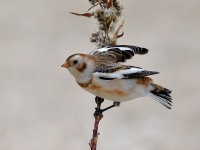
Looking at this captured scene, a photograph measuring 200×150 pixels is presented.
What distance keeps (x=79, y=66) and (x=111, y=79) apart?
0.24 feet

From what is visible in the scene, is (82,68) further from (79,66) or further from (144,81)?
(144,81)

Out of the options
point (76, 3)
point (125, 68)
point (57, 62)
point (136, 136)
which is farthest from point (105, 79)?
point (76, 3)

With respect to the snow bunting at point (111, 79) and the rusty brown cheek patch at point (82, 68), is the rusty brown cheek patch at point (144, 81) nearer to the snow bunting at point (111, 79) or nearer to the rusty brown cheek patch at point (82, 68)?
the snow bunting at point (111, 79)

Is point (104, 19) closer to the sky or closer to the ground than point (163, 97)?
closer to the sky

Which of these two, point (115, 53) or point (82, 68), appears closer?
point (82, 68)

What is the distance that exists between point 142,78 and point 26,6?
3032 mm

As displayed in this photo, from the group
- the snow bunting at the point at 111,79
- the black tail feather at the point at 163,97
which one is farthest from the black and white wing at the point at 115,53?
the black tail feather at the point at 163,97

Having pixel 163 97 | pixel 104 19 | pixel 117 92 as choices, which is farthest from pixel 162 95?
pixel 104 19

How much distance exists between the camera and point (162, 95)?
1158 mm

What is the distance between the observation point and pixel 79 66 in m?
1.08

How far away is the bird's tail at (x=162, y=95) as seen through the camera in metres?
1.15

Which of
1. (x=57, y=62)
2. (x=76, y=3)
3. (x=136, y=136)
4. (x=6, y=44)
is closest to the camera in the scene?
(x=136, y=136)

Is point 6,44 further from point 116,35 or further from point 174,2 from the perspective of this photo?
point 116,35

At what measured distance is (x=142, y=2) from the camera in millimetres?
4055
